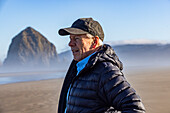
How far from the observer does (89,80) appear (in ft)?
6.12

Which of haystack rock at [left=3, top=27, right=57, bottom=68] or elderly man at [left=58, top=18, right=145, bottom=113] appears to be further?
haystack rock at [left=3, top=27, right=57, bottom=68]

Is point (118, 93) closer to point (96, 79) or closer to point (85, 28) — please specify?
point (96, 79)

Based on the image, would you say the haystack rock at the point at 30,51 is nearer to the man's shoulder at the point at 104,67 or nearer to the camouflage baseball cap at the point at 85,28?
the camouflage baseball cap at the point at 85,28

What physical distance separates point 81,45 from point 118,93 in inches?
23.9

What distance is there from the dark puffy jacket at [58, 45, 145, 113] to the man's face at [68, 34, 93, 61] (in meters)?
0.12

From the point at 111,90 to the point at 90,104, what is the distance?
0.25 meters

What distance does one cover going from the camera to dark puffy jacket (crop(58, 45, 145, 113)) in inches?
65.0

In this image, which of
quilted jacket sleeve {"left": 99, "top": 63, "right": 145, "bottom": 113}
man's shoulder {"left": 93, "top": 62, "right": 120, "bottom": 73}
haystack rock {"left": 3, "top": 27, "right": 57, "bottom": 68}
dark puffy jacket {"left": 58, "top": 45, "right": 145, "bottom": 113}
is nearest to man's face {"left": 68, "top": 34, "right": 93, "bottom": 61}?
dark puffy jacket {"left": 58, "top": 45, "right": 145, "bottom": 113}

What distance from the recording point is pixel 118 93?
167cm

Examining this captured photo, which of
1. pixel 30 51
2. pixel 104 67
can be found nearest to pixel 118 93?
pixel 104 67

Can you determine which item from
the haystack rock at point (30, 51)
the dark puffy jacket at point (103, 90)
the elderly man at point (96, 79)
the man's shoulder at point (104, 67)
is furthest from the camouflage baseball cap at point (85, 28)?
the haystack rock at point (30, 51)

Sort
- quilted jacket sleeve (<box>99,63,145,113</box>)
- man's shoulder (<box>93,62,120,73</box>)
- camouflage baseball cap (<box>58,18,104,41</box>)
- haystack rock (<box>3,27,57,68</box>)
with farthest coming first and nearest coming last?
haystack rock (<box>3,27,57,68</box>), camouflage baseball cap (<box>58,18,104,41</box>), man's shoulder (<box>93,62,120,73</box>), quilted jacket sleeve (<box>99,63,145,113</box>)

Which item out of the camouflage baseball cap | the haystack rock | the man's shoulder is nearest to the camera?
the man's shoulder

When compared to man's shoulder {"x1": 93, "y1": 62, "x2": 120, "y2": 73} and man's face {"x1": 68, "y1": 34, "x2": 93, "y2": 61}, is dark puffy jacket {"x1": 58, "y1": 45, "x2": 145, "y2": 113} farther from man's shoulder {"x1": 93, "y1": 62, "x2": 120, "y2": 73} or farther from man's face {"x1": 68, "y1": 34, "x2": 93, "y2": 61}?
man's face {"x1": 68, "y1": 34, "x2": 93, "y2": 61}
